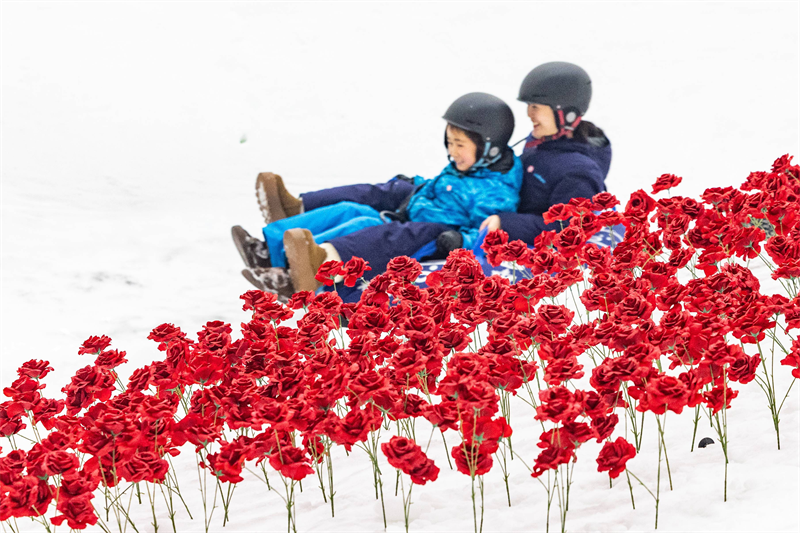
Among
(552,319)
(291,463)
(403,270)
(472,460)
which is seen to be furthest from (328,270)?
(472,460)

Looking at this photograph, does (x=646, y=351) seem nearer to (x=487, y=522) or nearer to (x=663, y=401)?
(x=663, y=401)

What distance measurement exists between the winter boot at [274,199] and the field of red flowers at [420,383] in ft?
7.06

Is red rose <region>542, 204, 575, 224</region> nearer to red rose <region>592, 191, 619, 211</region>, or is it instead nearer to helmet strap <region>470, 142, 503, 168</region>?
red rose <region>592, 191, 619, 211</region>

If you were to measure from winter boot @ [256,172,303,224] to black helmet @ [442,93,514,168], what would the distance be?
45.6 inches

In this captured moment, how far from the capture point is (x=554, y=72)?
389 cm

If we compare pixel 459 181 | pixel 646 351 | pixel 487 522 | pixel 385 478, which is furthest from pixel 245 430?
pixel 459 181

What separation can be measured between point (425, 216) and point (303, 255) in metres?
0.86

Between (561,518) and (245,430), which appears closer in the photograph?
(561,518)

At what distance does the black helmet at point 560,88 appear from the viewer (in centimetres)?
387

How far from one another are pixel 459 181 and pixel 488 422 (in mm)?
2590

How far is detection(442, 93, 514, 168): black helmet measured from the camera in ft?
12.3

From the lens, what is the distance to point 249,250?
3986 mm

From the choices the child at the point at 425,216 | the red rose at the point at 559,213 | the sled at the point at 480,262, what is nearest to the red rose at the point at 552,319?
the red rose at the point at 559,213

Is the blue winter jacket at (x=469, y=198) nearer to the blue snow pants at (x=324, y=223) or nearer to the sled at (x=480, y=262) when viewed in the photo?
the sled at (x=480, y=262)
